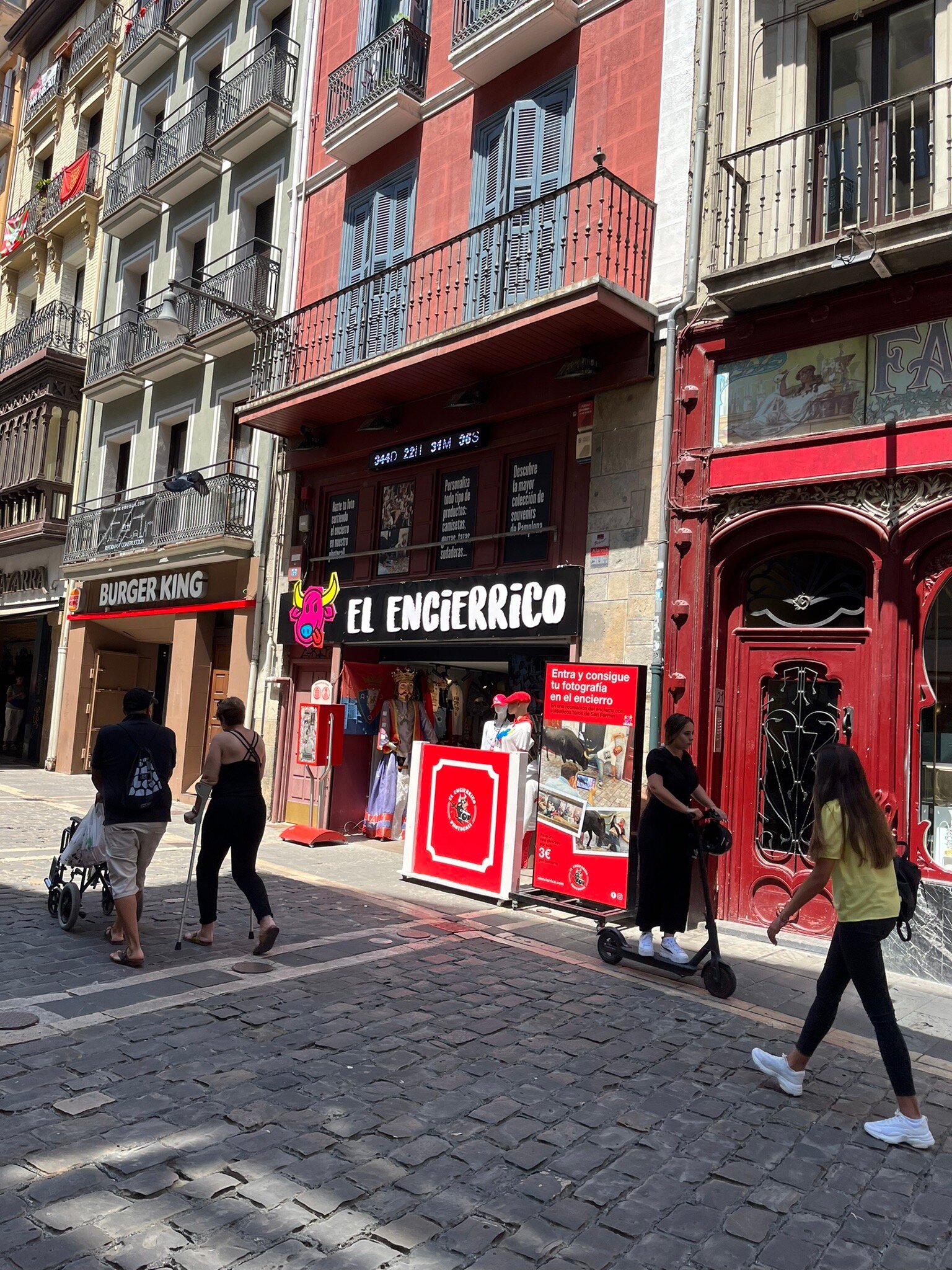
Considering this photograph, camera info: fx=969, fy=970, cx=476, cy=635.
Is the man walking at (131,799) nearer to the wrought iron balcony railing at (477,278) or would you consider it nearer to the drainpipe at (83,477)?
the wrought iron balcony railing at (477,278)

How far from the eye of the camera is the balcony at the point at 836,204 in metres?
7.53

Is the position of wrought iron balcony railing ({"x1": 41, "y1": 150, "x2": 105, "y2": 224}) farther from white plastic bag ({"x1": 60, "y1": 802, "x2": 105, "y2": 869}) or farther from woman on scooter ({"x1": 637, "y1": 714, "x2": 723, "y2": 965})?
woman on scooter ({"x1": 637, "y1": 714, "x2": 723, "y2": 965})

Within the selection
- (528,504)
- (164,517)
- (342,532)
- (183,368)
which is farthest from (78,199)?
(528,504)

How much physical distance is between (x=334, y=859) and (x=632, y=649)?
434cm

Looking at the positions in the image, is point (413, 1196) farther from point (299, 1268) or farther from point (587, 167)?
point (587, 167)

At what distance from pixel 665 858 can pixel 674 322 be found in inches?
211

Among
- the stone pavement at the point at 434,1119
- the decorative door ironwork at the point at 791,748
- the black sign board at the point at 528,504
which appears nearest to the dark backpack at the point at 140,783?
the stone pavement at the point at 434,1119

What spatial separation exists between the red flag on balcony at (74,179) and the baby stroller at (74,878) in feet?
68.2

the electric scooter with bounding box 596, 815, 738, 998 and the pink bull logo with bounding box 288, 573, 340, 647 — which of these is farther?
the pink bull logo with bounding box 288, 573, 340, 647

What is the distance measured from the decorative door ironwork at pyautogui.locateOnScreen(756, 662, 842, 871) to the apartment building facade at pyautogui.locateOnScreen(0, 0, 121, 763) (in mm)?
17471

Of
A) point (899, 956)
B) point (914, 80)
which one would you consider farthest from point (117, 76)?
point (899, 956)

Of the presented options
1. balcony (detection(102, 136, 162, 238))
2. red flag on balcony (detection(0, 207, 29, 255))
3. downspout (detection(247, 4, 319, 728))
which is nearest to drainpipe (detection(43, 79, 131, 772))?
balcony (detection(102, 136, 162, 238))

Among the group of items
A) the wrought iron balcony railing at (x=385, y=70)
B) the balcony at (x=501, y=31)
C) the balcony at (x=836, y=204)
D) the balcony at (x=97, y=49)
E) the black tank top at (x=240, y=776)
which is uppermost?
the balcony at (x=97, y=49)

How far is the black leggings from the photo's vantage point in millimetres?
6555
